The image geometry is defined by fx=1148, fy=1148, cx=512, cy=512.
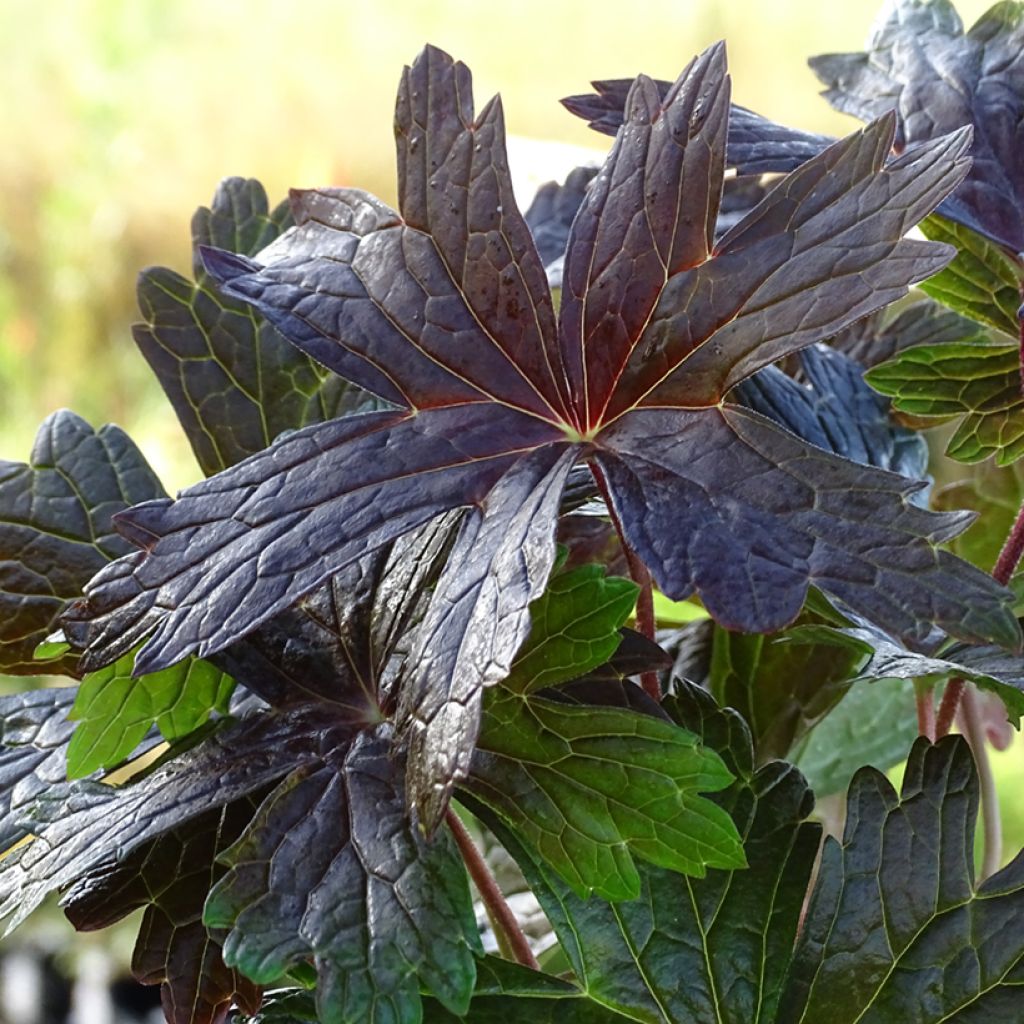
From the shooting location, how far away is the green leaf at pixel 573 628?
0.33m

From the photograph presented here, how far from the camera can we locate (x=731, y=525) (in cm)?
29

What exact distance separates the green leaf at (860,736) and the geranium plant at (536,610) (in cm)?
22

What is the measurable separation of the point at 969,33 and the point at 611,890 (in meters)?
0.37

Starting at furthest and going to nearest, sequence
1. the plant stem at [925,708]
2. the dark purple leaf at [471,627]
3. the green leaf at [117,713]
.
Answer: the plant stem at [925,708] < the green leaf at [117,713] < the dark purple leaf at [471,627]

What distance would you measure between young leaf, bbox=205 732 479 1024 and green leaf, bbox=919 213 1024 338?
30cm

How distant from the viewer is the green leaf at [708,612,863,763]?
51 cm

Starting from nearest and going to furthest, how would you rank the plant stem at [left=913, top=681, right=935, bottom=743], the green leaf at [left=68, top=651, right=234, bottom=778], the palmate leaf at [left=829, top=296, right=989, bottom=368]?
1. the green leaf at [left=68, top=651, right=234, bottom=778]
2. the plant stem at [left=913, top=681, right=935, bottom=743]
3. the palmate leaf at [left=829, top=296, right=989, bottom=368]

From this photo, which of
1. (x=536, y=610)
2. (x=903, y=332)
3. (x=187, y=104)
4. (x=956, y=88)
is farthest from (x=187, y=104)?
(x=536, y=610)

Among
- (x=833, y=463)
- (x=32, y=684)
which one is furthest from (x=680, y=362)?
(x=32, y=684)

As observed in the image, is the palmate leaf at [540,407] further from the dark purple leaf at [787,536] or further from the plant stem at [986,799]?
the plant stem at [986,799]

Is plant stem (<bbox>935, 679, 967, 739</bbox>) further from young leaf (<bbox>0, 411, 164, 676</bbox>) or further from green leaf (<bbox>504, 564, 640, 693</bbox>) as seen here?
young leaf (<bbox>0, 411, 164, 676</bbox>)

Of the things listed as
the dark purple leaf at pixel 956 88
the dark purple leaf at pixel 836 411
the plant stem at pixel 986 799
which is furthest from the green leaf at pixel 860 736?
the dark purple leaf at pixel 956 88

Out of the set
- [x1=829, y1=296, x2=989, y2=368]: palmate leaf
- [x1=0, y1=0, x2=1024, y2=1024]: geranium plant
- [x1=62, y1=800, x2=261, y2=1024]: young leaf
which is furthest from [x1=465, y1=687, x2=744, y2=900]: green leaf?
[x1=829, y1=296, x2=989, y2=368]: palmate leaf

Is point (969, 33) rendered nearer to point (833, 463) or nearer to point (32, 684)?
point (833, 463)
